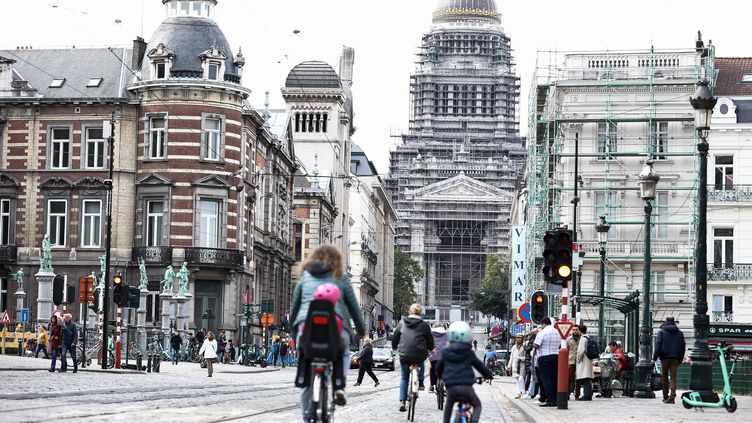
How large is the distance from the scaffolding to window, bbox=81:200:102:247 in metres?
20.7

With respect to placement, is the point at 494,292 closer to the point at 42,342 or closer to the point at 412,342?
the point at 42,342

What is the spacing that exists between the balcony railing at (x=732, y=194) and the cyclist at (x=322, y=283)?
48419 mm

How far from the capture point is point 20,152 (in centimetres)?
6650

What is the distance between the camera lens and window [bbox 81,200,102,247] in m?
65.9

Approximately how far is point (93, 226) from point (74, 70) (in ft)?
26.5

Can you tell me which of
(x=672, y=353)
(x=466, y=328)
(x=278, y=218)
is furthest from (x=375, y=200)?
(x=466, y=328)

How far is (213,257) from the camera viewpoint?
6575cm

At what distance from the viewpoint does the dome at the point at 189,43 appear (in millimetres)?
65688

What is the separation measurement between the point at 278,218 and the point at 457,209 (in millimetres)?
112045

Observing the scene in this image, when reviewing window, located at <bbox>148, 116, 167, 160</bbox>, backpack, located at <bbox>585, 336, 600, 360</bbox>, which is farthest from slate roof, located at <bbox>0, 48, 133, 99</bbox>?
backpack, located at <bbox>585, 336, 600, 360</bbox>

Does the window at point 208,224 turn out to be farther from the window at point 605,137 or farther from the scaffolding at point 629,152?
the window at point 605,137

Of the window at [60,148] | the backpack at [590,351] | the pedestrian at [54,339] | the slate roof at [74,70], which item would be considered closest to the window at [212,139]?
the slate roof at [74,70]

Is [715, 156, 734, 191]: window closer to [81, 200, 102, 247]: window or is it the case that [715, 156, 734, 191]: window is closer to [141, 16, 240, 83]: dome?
[141, 16, 240, 83]: dome

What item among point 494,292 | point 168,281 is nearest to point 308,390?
point 168,281
